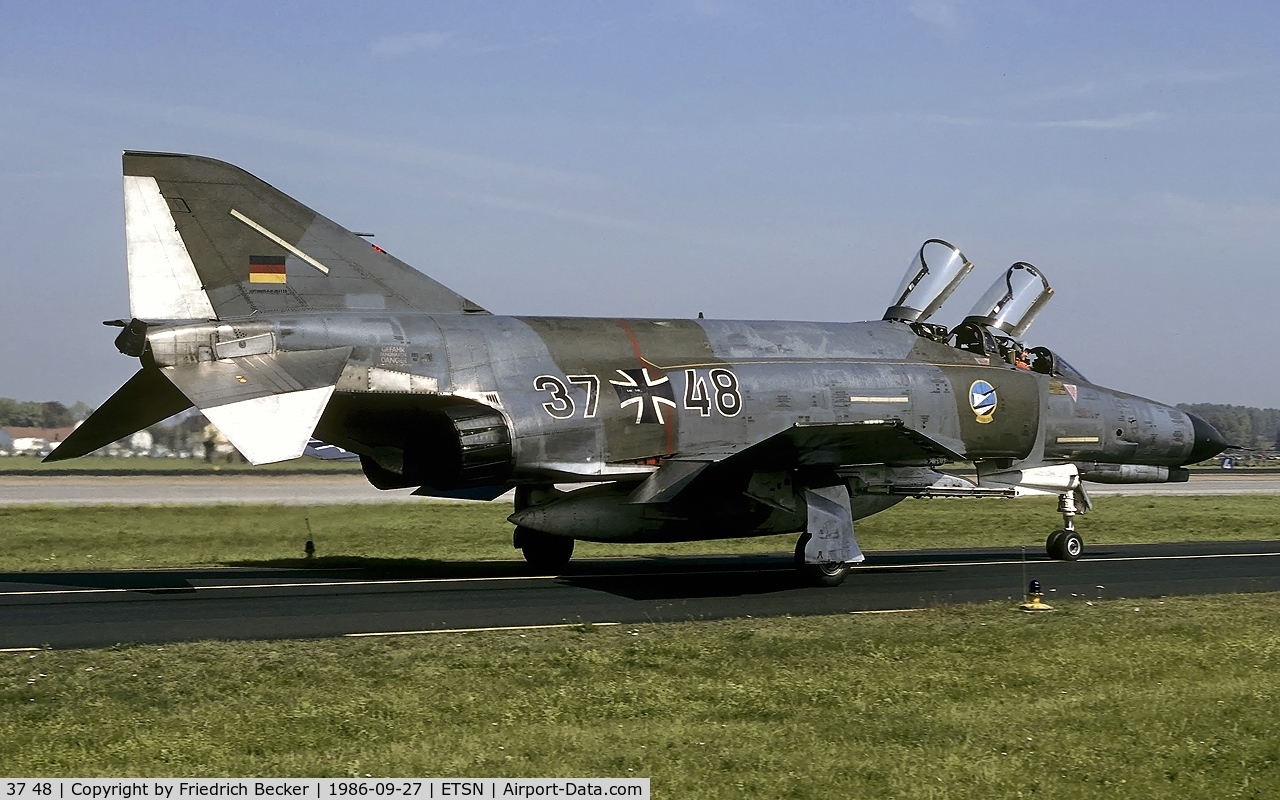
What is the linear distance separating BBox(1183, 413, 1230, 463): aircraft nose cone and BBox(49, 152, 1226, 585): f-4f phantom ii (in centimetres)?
381

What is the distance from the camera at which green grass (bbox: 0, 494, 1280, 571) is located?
20766mm

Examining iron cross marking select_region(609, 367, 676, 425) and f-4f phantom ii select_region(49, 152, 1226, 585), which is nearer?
f-4f phantom ii select_region(49, 152, 1226, 585)

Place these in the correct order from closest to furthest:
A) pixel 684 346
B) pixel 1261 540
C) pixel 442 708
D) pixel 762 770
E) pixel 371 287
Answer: pixel 762 770
pixel 442 708
pixel 371 287
pixel 684 346
pixel 1261 540

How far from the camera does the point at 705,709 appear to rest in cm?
846

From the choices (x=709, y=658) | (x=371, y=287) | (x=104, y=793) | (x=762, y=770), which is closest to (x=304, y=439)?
(x=371, y=287)

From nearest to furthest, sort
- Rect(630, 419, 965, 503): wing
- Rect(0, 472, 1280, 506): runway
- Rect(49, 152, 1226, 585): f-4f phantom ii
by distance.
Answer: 1. Rect(49, 152, 1226, 585): f-4f phantom ii
2. Rect(630, 419, 965, 503): wing
3. Rect(0, 472, 1280, 506): runway

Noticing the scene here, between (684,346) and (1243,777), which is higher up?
(684,346)

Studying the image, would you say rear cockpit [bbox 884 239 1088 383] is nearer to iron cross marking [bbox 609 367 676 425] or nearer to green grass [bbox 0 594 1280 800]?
iron cross marking [bbox 609 367 676 425]

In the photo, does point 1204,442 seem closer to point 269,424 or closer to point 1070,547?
point 1070,547

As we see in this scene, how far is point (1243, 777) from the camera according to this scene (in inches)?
276

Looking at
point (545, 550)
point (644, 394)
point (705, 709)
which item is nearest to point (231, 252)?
point (644, 394)

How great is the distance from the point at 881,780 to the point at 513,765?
2078 millimetres

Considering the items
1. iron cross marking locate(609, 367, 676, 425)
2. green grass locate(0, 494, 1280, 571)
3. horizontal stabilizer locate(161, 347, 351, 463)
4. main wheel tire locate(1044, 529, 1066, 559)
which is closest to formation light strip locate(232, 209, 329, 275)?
horizontal stabilizer locate(161, 347, 351, 463)

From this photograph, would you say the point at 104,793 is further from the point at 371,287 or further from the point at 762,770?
the point at 371,287
